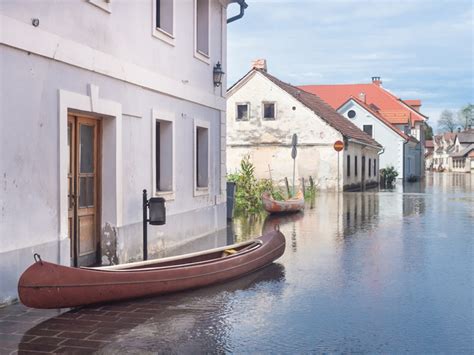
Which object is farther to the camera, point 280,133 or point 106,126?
point 280,133

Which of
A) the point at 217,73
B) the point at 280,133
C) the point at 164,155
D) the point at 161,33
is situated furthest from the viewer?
the point at 280,133

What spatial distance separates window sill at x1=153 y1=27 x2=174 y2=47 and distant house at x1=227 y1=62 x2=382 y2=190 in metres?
22.4

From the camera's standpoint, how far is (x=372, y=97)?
62.6 metres

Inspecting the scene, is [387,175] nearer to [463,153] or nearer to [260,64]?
[260,64]

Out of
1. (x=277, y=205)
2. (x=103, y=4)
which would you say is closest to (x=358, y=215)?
(x=277, y=205)

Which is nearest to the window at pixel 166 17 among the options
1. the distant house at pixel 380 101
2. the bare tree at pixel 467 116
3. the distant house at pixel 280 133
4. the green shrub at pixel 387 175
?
the distant house at pixel 280 133

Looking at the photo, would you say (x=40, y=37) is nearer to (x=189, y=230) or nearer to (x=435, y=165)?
(x=189, y=230)

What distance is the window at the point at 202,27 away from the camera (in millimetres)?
13656

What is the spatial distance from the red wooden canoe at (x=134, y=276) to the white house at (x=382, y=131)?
42662mm

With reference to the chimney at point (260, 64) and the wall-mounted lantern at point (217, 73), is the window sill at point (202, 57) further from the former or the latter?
the chimney at point (260, 64)

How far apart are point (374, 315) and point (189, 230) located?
21.2 ft

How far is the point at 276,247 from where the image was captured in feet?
32.2

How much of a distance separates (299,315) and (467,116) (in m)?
149

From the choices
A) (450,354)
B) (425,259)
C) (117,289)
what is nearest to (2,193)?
(117,289)
